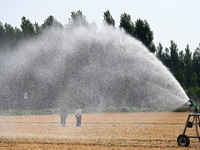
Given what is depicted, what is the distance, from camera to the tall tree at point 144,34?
197 feet

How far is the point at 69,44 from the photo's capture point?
52.9 meters

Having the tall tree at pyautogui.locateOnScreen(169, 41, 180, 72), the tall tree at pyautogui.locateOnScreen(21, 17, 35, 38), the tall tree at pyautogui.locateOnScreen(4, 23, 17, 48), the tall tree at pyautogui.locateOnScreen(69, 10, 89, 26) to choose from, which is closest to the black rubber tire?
the tall tree at pyautogui.locateOnScreen(69, 10, 89, 26)

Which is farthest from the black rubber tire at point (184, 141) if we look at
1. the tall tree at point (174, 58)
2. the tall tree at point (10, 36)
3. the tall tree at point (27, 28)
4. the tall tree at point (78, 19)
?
the tall tree at point (174, 58)

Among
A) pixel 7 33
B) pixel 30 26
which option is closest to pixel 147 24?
pixel 30 26

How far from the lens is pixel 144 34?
60.3 meters

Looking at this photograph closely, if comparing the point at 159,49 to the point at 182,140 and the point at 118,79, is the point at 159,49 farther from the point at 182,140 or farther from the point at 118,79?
the point at 182,140

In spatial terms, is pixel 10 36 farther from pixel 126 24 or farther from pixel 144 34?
pixel 144 34

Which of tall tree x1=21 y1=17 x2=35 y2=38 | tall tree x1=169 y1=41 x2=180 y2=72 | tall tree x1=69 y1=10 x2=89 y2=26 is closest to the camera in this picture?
tall tree x1=69 y1=10 x2=89 y2=26

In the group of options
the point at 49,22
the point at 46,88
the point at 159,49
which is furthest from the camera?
the point at 159,49

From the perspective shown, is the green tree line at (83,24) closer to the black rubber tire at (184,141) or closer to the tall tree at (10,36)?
the tall tree at (10,36)

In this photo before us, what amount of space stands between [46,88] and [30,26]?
15.4 metres

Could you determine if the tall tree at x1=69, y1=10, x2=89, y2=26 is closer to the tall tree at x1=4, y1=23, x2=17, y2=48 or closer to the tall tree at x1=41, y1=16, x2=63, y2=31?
the tall tree at x1=41, y1=16, x2=63, y2=31

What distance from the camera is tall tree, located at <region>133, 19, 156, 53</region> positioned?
6012 cm

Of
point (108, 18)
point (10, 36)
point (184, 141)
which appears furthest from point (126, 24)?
point (184, 141)
